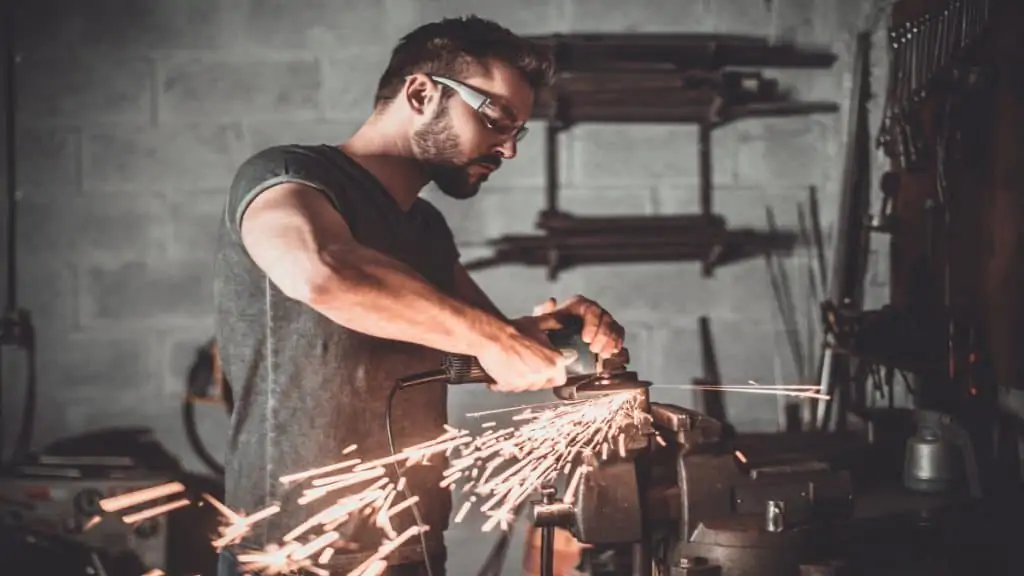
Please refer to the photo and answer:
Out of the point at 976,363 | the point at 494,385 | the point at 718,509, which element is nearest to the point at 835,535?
the point at 718,509

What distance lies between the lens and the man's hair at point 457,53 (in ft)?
5.68

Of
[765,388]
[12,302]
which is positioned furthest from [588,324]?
[12,302]

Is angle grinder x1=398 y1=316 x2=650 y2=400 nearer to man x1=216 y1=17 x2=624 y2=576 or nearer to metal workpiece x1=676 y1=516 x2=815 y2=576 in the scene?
man x1=216 y1=17 x2=624 y2=576

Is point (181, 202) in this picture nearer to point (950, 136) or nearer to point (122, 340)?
point (122, 340)

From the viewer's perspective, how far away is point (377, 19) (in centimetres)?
247

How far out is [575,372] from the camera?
1422 mm

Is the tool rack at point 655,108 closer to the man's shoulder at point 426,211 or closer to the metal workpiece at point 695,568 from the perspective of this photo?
the man's shoulder at point 426,211

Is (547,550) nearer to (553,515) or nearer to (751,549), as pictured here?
(553,515)

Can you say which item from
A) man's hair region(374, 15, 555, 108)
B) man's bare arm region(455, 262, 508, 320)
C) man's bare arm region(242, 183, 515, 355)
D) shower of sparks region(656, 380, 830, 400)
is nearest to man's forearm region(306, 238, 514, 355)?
man's bare arm region(242, 183, 515, 355)

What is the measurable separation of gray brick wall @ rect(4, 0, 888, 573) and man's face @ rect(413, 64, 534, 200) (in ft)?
2.26

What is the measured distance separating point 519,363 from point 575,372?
0.11 m

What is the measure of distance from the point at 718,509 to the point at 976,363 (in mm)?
871

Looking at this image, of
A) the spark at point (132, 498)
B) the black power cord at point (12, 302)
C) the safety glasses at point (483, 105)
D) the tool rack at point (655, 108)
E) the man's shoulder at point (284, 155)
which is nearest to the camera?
the man's shoulder at point (284, 155)

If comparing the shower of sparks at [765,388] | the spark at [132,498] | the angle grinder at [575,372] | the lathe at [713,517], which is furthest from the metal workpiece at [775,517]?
the spark at [132,498]
